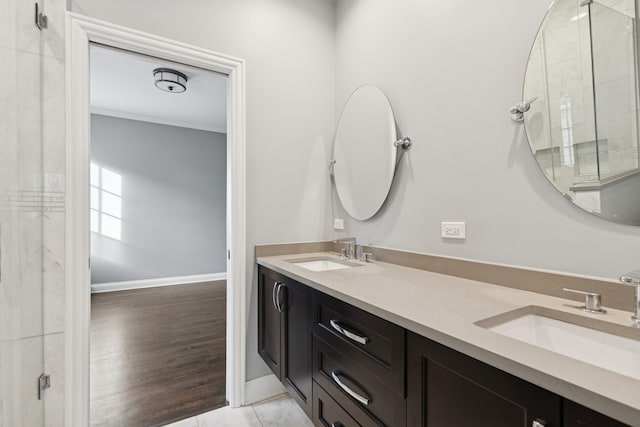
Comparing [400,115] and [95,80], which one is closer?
[400,115]

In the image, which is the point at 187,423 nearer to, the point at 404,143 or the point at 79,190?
the point at 79,190

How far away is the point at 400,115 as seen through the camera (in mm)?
1722


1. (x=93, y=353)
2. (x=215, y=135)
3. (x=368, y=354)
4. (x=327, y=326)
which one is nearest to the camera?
(x=368, y=354)

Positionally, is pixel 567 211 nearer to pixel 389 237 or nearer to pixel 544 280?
pixel 544 280

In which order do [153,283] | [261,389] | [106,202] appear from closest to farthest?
[261,389]
[106,202]
[153,283]

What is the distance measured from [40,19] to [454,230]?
88.9 inches

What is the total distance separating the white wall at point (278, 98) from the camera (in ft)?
6.03

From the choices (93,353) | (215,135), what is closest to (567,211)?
(93,353)

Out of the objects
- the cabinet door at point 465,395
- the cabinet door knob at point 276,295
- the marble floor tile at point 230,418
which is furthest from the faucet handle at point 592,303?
the marble floor tile at point 230,418

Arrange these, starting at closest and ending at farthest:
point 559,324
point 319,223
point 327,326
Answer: point 559,324
point 327,326
point 319,223

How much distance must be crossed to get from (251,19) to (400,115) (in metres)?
1.22

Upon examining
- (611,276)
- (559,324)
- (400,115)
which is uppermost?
(400,115)

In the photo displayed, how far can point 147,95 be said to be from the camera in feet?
12.1

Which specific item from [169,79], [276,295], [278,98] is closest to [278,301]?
[276,295]
